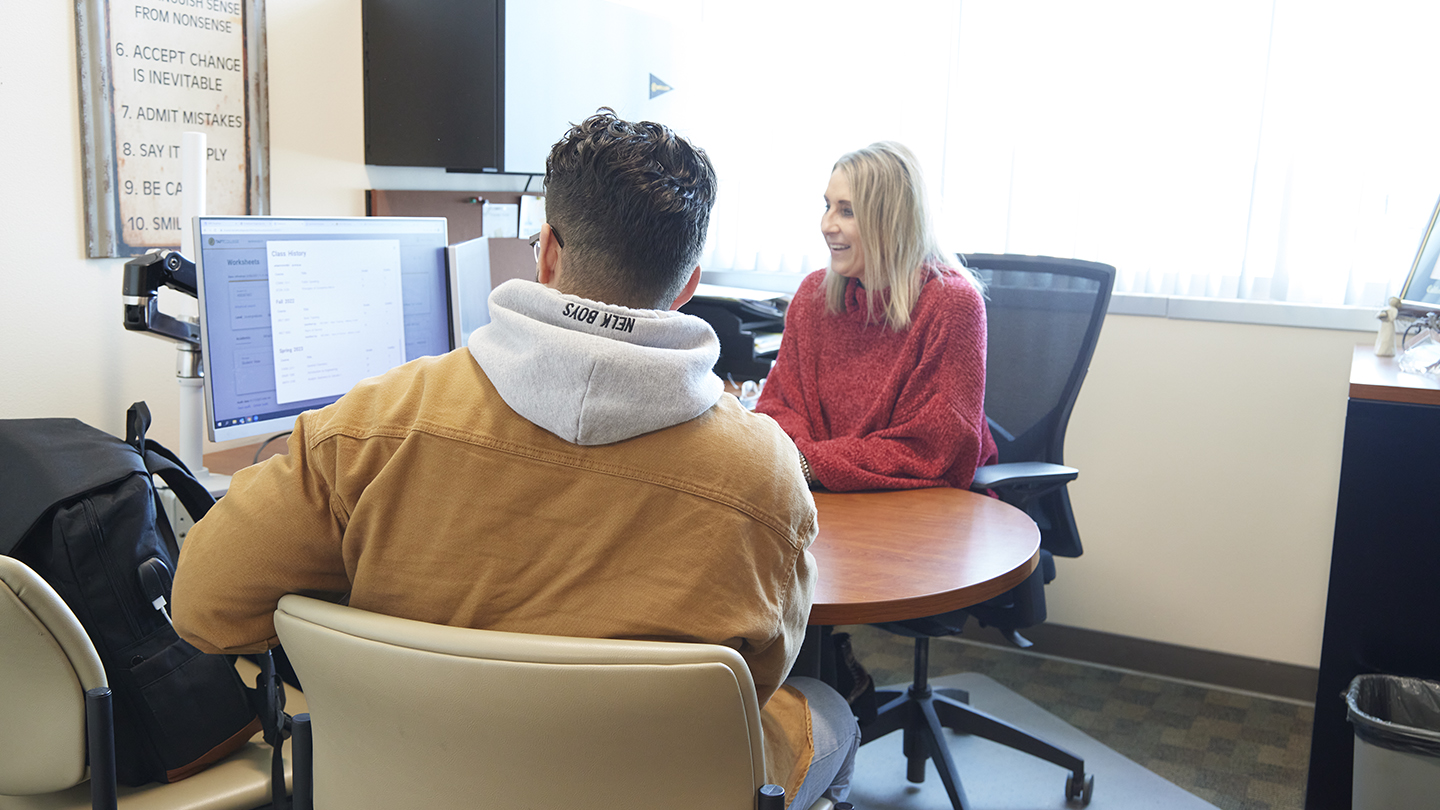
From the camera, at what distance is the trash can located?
1592mm

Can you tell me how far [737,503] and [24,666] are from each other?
0.80 m

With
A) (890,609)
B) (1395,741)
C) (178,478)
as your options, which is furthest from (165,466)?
(1395,741)

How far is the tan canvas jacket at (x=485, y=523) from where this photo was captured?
2.93 feet

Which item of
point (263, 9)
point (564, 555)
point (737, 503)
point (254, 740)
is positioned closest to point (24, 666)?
point (254, 740)

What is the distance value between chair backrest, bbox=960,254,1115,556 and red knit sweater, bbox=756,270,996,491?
17cm

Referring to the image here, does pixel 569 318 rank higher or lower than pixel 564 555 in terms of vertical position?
higher

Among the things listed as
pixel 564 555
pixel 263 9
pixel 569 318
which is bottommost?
pixel 564 555

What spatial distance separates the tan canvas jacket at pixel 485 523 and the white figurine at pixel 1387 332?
1.84 m

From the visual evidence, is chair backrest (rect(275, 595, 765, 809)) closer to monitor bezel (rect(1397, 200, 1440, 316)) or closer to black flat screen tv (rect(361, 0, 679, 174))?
black flat screen tv (rect(361, 0, 679, 174))

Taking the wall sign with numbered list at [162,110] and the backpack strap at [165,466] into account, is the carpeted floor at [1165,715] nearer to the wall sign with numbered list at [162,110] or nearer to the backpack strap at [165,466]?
the backpack strap at [165,466]

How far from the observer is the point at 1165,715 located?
2.63m

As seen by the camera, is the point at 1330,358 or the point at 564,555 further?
the point at 1330,358

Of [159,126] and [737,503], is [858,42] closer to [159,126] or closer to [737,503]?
[159,126]

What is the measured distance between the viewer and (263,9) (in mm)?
2070
